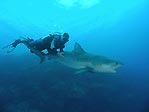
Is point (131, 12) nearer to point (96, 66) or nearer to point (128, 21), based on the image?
point (128, 21)

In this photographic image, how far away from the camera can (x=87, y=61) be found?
732 centimetres

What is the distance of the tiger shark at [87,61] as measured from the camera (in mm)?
6805

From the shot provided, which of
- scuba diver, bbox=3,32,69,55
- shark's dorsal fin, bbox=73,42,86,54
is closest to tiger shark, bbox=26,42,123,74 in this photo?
shark's dorsal fin, bbox=73,42,86,54

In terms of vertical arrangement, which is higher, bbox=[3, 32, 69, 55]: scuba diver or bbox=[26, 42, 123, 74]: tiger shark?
bbox=[3, 32, 69, 55]: scuba diver

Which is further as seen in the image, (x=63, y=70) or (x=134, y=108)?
(x=63, y=70)

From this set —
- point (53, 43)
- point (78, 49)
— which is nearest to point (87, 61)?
point (78, 49)

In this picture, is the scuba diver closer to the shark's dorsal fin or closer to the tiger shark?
the tiger shark

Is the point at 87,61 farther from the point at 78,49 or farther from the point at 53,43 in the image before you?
the point at 53,43

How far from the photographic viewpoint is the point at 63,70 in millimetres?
16094

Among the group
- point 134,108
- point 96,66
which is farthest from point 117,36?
point 96,66

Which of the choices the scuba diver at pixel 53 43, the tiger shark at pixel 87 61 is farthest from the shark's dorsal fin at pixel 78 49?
the scuba diver at pixel 53 43

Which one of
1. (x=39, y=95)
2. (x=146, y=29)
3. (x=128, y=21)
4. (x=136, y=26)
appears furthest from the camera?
(x=128, y=21)

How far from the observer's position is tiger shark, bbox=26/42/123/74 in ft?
22.3

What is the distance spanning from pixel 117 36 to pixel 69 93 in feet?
105
